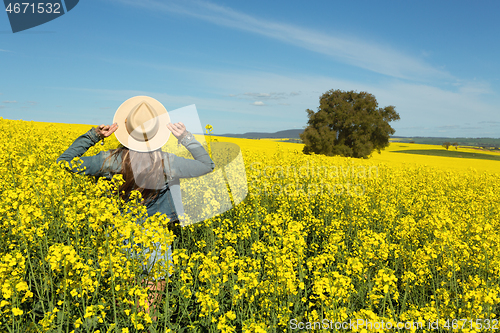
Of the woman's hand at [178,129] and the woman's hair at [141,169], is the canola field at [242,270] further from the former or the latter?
the woman's hand at [178,129]

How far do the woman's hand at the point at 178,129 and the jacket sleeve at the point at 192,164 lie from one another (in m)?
0.08

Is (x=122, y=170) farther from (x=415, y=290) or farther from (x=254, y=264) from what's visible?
(x=415, y=290)

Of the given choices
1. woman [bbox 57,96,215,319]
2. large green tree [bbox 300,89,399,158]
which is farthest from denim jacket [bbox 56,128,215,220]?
large green tree [bbox 300,89,399,158]

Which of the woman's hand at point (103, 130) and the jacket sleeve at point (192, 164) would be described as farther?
the jacket sleeve at point (192, 164)

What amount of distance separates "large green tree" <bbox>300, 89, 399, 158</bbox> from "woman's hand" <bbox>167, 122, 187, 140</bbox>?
94.9 feet

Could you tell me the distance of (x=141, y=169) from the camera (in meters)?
3.15

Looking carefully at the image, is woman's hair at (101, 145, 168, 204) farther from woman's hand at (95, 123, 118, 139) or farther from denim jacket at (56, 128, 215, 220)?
woman's hand at (95, 123, 118, 139)

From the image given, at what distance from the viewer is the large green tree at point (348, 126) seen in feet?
101

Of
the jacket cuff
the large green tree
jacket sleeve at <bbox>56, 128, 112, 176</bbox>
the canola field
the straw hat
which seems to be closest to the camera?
the canola field

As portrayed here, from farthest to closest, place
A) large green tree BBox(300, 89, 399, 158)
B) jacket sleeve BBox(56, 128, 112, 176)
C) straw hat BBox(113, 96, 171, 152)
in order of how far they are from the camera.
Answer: large green tree BBox(300, 89, 399, 158) → jacket sleeve BBox(56, 128, 112, 176) → straw hat BBox(113, 96, 171, 152)

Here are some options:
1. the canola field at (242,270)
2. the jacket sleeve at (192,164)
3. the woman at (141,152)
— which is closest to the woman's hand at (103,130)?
the woman at (141,152)

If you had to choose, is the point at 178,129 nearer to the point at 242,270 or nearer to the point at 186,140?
the point at 186,140

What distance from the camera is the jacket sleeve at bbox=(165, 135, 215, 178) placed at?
3258 millimetres

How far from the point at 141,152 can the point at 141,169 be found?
0.21m
